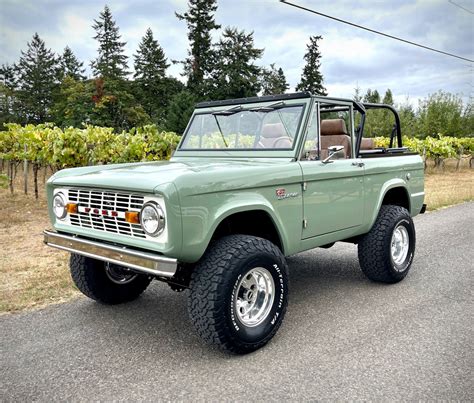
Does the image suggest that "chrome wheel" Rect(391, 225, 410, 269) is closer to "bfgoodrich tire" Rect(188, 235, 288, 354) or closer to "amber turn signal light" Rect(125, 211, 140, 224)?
"bfgoodrich tire" Rect(188, 235, 288, 354)

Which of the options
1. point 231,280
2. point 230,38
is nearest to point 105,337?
point 231,280

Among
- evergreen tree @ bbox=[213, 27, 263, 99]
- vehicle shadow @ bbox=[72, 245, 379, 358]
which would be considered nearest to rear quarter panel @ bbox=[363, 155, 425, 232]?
vehicle shadow @ bbox=[72, 245, 379, 358]

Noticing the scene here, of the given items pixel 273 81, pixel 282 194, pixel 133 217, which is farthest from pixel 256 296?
pixel 273 81

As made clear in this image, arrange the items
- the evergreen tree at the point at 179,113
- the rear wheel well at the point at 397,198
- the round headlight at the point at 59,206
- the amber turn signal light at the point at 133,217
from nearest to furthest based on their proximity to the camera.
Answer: the amber turn signal light at the point at 133,217, the round headlight at the point at 59,206, the rear wheel well at the point at 397,198, the evergreen tree at the point at 179,113

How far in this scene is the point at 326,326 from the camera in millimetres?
3691

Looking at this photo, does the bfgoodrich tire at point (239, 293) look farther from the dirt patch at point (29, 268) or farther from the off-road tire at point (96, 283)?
the dirt patch at point (29, 268)

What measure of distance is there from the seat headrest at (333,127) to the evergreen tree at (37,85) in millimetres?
51467

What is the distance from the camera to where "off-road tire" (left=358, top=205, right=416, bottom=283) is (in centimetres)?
456

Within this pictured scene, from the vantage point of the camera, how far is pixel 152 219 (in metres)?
2.92

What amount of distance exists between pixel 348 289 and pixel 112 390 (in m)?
2.71

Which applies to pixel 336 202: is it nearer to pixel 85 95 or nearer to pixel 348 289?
pixel 348 289

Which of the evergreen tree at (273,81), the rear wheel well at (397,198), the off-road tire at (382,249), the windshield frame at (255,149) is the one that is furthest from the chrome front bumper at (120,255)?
the evergreen tree at (273,81)

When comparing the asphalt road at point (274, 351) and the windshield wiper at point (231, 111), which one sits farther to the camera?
the windshield wiper at point (231, 111)

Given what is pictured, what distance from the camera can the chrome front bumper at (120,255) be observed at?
2.81 meters
